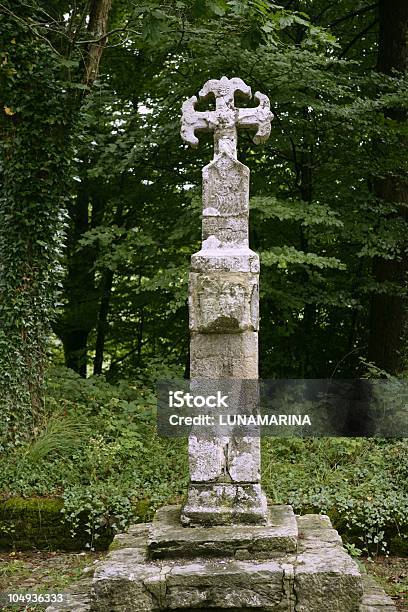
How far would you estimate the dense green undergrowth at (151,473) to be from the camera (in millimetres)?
7109

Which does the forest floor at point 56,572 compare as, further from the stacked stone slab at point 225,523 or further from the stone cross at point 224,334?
the stone cross at point 224,334

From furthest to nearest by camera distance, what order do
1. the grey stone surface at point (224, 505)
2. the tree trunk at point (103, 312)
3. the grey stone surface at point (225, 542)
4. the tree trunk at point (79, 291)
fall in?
the tree trunk at point (79, 291) → the tree trunk at point (103, 312) → the grey stone surface at point (224, 505) → the grey stone surface at point (225, 542)

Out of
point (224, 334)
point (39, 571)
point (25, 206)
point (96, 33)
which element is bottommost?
point (39, 571)

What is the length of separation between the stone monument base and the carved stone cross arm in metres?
2.69

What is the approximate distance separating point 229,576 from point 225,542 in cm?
25

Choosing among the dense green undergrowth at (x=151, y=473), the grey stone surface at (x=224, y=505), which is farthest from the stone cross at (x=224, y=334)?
the dense green undergrowth at (x=151, y=473)

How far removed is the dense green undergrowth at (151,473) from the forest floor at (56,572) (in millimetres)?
227

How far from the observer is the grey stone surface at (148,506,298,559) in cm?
479

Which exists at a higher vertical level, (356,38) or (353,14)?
(353,14)

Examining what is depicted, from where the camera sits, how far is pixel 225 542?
4789mm

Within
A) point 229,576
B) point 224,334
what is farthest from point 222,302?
point 229,576

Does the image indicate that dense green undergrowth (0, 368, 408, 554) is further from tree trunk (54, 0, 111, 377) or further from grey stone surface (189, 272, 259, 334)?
tree trunk (54, 0, 111, 377)

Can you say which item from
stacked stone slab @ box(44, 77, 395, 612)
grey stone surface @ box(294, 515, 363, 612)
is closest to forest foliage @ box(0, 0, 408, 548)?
stacked stone slab @ box(44, 77, 395, 612)

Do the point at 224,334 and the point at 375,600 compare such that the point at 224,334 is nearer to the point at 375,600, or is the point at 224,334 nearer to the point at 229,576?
the point at 229,576
